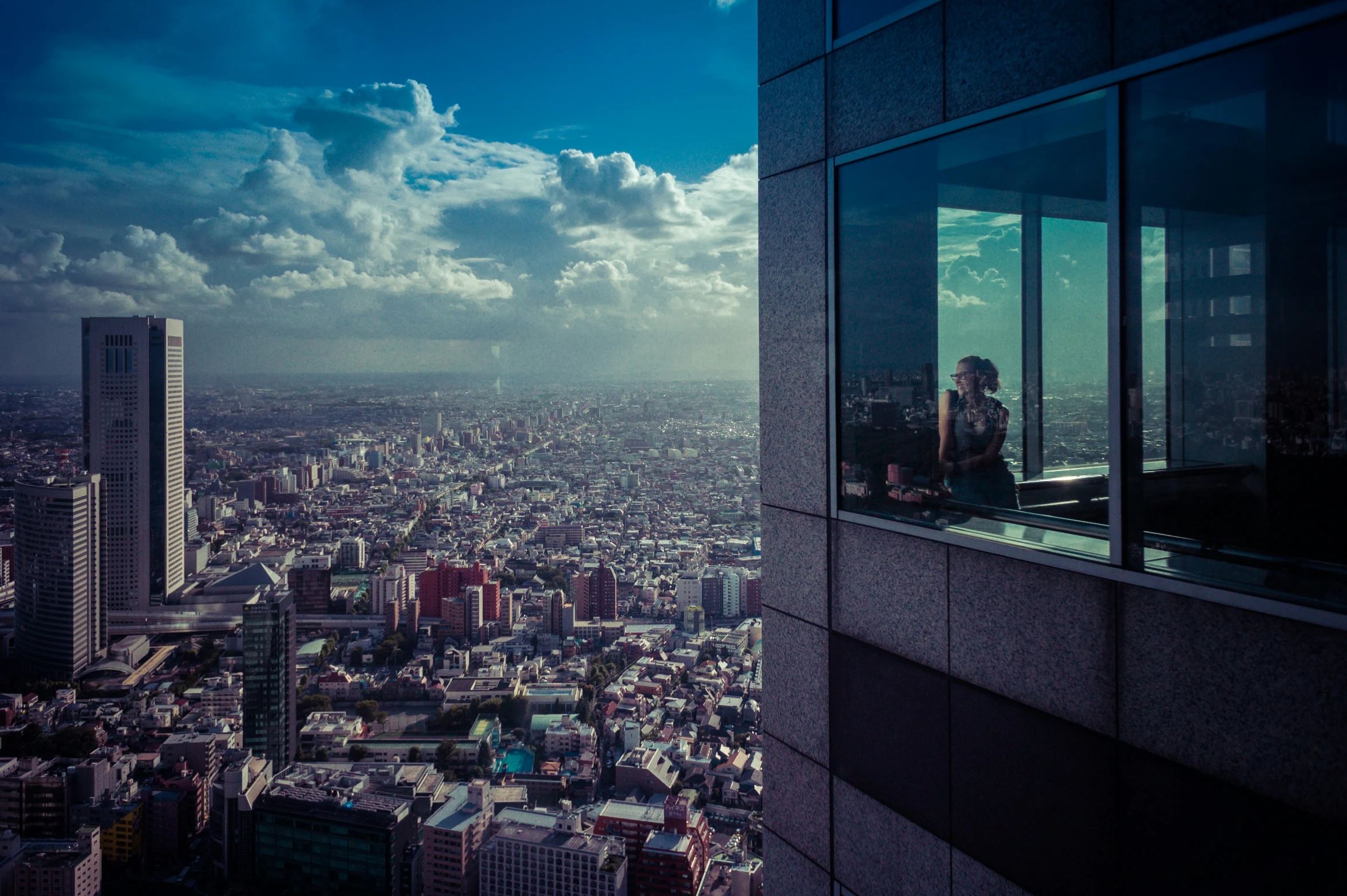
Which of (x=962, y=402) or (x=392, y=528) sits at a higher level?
(x=962, y=402)

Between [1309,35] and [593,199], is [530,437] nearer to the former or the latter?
[593,199]

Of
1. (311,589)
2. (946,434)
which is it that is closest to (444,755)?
(311,589)

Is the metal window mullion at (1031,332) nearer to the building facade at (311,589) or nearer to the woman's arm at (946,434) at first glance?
the woman's arm at (946,434)

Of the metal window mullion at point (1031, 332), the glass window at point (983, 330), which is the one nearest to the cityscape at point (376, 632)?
the glass window at point (983, 330)

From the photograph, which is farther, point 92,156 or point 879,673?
point 92,156

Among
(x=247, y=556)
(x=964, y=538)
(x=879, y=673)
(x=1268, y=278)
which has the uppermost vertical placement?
(x=1268, y=278)

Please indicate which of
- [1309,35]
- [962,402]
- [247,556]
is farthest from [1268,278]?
[247,556]
